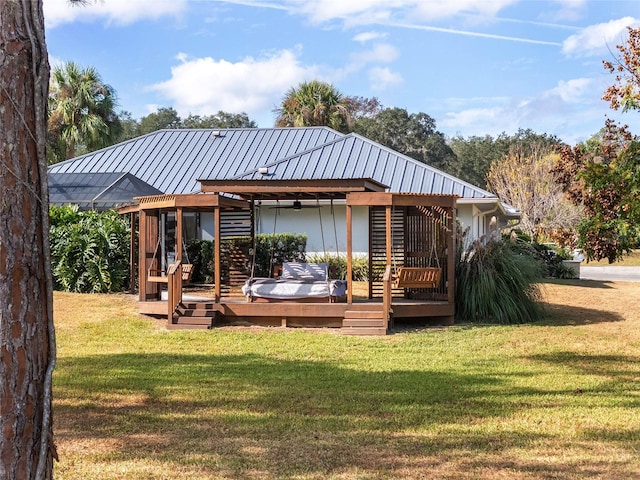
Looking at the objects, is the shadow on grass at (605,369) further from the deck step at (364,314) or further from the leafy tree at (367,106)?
the leafy tree at (367,106)

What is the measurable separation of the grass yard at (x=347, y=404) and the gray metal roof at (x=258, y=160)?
10.1 m

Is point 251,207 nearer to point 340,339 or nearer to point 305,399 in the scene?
point 340,339

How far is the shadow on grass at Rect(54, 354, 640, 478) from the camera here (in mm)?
5309

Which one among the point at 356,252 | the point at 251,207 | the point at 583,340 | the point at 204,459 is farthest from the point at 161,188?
the point at 204,459

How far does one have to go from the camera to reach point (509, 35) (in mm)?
16547

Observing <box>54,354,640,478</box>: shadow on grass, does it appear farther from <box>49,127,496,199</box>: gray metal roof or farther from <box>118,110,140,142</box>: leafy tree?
<box>118,110,140,142</box>: leafy tree

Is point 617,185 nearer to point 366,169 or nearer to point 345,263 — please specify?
point 345,263

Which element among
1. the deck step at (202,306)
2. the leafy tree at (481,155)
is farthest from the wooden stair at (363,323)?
the leafy tree at (481,155)

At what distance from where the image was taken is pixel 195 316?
12.9 meters

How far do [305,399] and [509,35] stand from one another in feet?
40.6

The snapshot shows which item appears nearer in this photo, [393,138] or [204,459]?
[204,459]

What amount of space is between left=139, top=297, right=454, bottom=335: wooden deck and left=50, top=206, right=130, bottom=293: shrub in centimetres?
498

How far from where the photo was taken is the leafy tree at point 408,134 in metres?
53.1

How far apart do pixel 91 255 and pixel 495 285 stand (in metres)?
10.2
